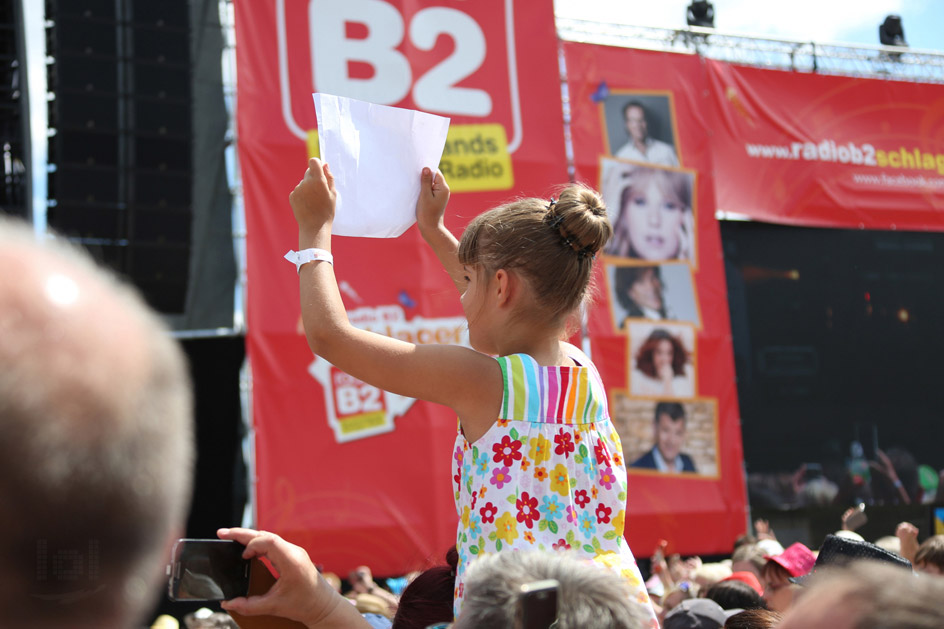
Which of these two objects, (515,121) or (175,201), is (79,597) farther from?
(515,121)

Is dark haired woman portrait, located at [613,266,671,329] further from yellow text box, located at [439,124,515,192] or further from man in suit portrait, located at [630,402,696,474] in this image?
yellow text box, located at [439,124,515,192]

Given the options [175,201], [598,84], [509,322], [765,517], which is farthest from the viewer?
[765,517]

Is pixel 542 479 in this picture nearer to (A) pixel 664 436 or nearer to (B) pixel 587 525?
(B) pixel 587 525

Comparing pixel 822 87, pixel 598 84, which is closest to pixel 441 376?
pixel 598 84

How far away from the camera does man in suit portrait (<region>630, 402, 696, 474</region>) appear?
26.7 ft

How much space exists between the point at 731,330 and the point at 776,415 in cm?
92

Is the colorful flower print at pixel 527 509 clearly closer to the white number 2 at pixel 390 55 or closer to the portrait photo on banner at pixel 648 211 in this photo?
the white number 2 at pixel 390 55

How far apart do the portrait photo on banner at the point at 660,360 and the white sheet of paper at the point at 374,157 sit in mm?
6723

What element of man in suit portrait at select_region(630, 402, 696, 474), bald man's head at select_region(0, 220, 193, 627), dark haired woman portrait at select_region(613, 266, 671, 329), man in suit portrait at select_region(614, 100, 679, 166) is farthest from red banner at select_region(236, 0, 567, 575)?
bald man's head at select_region(0, 220, 193, 627)

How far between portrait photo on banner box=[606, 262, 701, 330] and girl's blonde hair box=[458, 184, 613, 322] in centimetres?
680

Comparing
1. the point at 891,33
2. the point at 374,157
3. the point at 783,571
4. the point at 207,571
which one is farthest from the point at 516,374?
the point at 891,33

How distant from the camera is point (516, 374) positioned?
1479 mm

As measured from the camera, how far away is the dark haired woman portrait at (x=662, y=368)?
327 inches

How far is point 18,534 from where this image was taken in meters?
0.39
